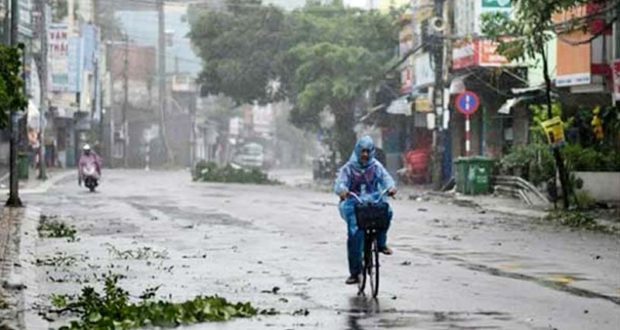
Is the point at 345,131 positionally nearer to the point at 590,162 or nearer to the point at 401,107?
the point at 401,107

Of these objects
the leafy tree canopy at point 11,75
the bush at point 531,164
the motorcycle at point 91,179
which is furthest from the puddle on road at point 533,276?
the motorcycle at point 91,179

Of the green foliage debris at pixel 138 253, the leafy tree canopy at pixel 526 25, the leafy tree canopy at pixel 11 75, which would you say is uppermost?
the leafy tree canopy at pixel 526 25

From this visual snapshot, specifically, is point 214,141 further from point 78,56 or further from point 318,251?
point 318,251

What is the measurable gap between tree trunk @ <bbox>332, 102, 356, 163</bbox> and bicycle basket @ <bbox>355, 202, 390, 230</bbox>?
1888 inches

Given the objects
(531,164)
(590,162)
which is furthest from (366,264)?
(531,164)

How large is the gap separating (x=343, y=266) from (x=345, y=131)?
45846mm

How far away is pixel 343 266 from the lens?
17.3m

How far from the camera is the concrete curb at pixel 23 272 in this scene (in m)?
11.5

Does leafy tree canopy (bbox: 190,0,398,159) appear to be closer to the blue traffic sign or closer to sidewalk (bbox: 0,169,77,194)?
sidewalk (bbox: 0,169,77,194)

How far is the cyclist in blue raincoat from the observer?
14.5m

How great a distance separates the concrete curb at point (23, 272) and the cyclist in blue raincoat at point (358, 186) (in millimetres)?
3456

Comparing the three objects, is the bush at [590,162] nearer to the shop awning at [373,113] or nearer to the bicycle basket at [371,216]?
the bicycle basket at [371,216]

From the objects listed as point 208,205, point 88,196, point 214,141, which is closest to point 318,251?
point 208,205

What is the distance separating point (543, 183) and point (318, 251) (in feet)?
57.3
